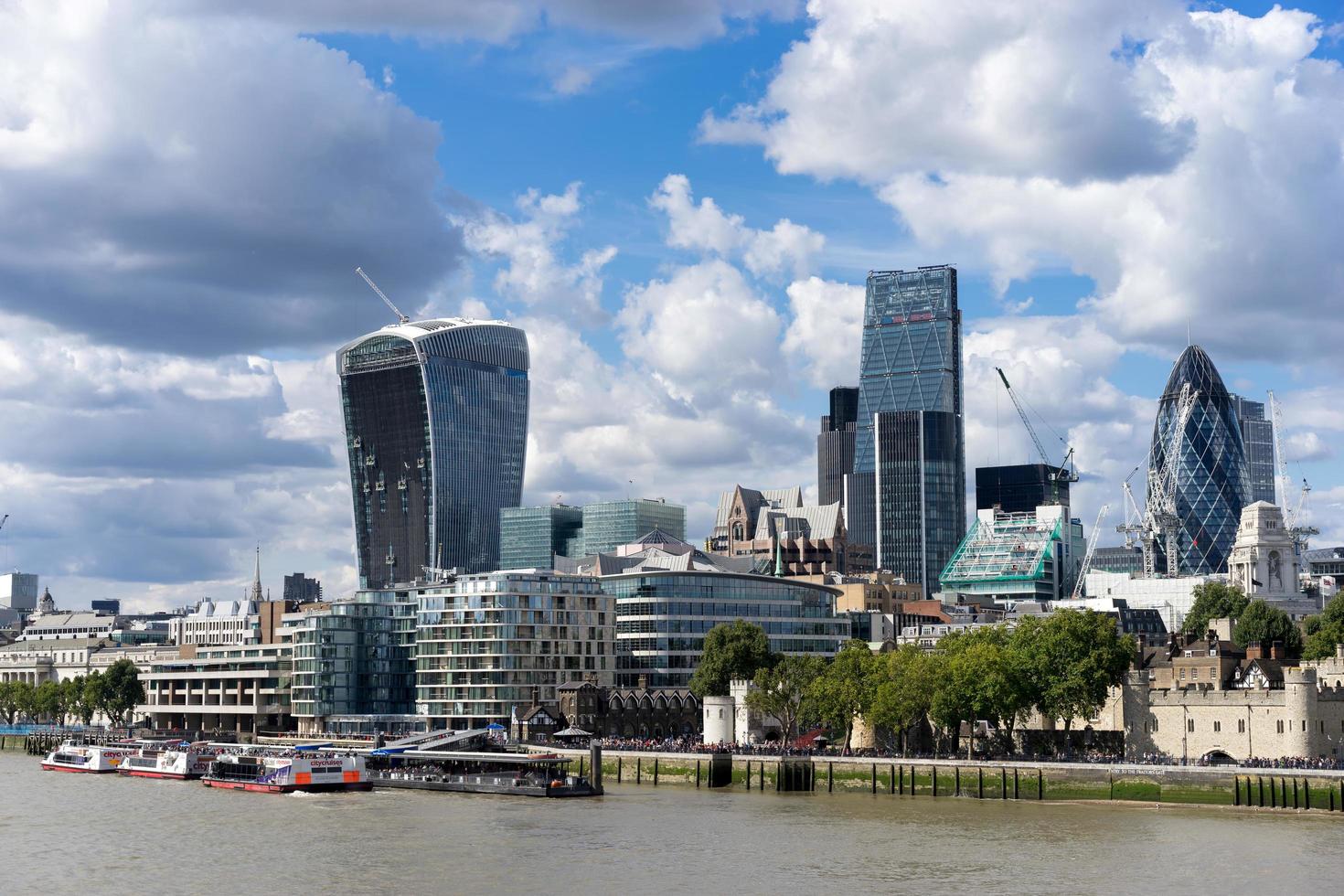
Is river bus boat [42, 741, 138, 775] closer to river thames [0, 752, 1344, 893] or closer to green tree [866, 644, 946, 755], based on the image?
river thames [0, 752, 1344, 893]

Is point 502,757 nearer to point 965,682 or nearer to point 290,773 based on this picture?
point 290,773

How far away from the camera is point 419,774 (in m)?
141

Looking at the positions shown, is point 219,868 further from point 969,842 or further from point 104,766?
point 104,766

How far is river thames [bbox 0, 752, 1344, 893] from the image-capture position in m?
84.4

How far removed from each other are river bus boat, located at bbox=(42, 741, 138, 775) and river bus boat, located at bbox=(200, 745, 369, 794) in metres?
22.3

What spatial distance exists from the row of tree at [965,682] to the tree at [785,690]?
8cm

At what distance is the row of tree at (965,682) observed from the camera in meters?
138

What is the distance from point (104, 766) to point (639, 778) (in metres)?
Result: 54.2

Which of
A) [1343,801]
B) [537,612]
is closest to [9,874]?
[1343,801]

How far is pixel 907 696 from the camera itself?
463 feet

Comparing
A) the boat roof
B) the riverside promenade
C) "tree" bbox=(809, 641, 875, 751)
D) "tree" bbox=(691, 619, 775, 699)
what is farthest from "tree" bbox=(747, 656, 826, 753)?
the boat roof

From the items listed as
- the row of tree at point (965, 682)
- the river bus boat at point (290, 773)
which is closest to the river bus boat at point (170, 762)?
the river bus boat at point (290, 773)

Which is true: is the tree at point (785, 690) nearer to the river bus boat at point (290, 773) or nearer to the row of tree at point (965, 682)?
the row of tree at point (965, 682)

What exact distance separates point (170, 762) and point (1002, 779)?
250 feet
